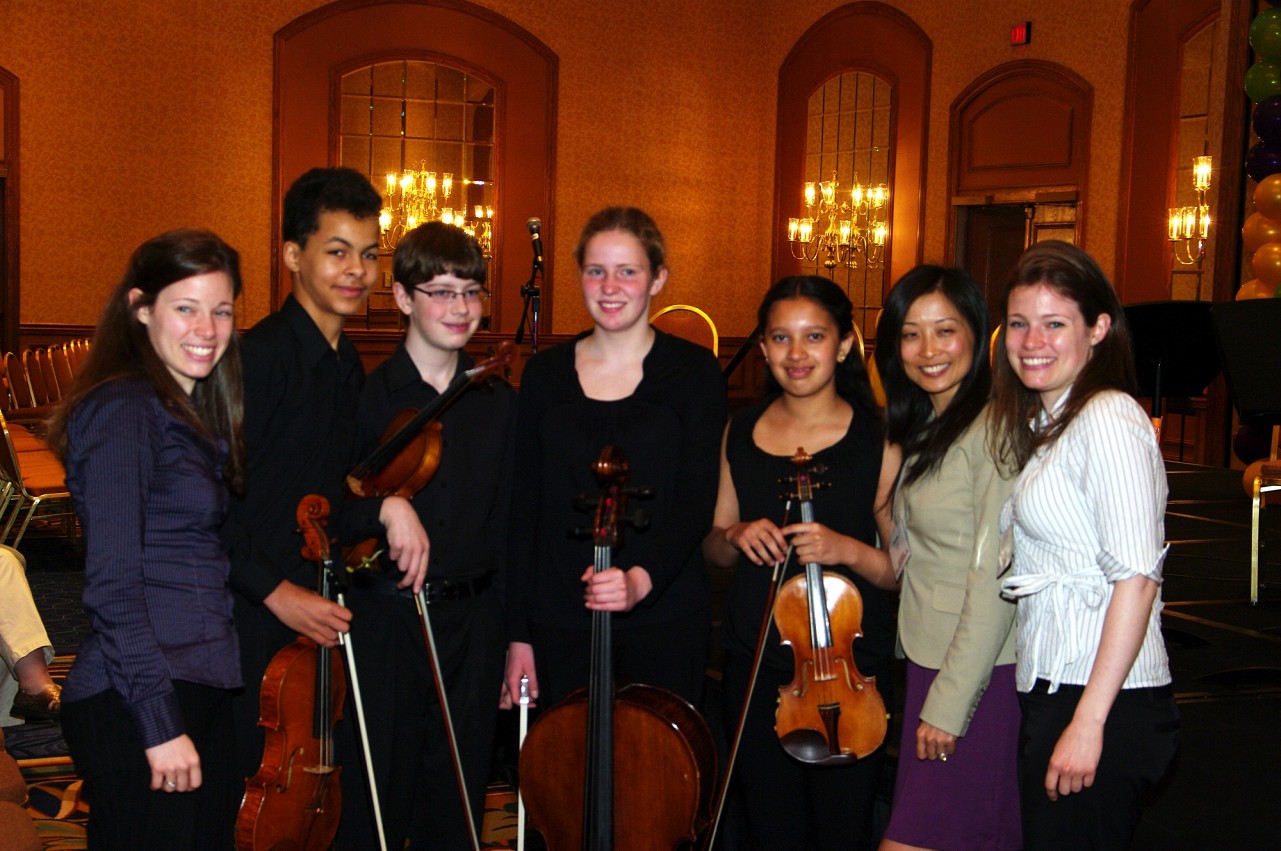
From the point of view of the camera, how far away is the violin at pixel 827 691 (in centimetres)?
204

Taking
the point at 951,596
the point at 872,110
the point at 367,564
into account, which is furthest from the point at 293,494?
the point at 872,110

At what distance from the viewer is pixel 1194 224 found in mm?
8078

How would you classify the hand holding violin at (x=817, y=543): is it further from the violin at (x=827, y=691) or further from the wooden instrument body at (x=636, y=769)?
the wooden instrument body at (x=636, y=769)

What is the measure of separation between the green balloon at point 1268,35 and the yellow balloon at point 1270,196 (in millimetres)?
593

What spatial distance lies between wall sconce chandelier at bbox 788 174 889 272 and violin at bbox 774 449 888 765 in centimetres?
832

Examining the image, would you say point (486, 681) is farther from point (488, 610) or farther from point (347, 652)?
point (347, 652)

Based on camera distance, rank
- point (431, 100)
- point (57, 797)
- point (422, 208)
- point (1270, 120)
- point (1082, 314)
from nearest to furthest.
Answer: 1. point (1082, 314)
2. point (57, 797)
3. point (1270, 120)
4. point (422, 208)
5. point (431, 100)

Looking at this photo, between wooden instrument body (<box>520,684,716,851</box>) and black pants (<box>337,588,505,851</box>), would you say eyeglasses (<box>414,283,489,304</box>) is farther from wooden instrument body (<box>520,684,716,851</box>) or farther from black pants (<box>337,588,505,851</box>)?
wooden instrument body (<box>520,684,716,851</box>)

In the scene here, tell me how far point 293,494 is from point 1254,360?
3515 millimetres

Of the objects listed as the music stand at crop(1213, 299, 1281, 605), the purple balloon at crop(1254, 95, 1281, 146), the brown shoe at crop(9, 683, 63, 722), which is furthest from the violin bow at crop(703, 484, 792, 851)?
the purple balloon at crop(1254, 95, 1281, 146)

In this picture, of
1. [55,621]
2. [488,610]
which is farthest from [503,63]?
[488,610]

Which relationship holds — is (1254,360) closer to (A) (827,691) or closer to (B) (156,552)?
(A) (827,691)

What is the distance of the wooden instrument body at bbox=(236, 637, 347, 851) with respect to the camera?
1997 millimetres

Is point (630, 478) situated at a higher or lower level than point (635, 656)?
higher
